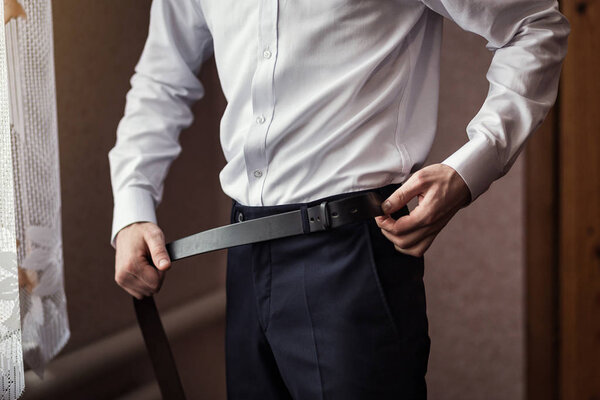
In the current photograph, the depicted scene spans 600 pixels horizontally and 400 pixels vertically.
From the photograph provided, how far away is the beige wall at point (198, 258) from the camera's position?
0.95 metres

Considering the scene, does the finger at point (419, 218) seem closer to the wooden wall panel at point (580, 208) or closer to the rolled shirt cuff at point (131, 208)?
the rolled shirt cuff at point (131, 208)

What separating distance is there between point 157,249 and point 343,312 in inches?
10.3

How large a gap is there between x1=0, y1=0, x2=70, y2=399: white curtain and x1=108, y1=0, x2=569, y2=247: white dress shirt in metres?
0.25

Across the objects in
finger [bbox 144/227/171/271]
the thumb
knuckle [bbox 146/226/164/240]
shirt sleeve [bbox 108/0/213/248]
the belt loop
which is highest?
shirt sleeve [bbox 108/0/213/248]

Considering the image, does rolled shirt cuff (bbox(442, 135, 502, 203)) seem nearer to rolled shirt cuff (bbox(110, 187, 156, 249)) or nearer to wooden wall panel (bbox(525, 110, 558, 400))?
rolled shirt cuff (bbox(110, 187, 156, 249))

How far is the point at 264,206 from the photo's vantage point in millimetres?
725

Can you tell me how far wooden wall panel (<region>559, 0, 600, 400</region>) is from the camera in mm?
1402

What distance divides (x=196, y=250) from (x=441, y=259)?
38.4 inches

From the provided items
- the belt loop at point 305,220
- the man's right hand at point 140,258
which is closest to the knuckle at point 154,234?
the man's right hand at point 140,258

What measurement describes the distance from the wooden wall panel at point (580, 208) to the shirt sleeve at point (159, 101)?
982mm


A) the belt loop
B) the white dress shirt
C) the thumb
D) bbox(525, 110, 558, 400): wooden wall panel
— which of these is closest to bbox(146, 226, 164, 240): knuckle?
the white dress shirt

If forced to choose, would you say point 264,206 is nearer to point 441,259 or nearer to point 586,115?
point 441,259

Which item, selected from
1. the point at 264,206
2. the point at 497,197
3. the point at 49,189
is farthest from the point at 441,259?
the point at 49,189

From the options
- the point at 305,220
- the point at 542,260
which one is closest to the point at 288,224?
the point at 305,220
